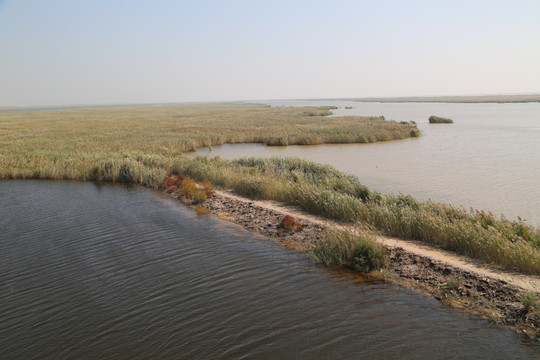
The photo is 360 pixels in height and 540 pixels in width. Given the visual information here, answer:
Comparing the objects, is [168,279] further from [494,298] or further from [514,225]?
[514,225]

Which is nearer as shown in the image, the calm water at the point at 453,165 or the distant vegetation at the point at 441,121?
the calm water at the point at 453,165

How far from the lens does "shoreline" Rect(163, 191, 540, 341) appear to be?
6551 millimetres

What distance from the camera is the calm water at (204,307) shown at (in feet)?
19.4

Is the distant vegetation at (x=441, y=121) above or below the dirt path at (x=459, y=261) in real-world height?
above

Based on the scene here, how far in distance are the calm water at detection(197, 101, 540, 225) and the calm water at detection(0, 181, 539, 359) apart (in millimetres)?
8692

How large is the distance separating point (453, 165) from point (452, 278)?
725 inches

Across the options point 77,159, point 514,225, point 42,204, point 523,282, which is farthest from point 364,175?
point 77,159

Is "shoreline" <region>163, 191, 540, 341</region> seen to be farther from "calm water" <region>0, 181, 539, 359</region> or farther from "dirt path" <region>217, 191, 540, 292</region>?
"calm water" <region>0, 181, 539, 359</region>

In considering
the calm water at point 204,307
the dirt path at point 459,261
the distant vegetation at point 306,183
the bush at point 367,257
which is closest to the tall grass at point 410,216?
the distant vegetation at point 306,183

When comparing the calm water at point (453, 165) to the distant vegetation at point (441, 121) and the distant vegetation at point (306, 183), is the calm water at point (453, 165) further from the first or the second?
the distant vegetation at point (441, 121)

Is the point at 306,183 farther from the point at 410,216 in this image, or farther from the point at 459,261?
the point at 459,261

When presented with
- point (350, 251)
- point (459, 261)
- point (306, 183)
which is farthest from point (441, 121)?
point (350, 251)

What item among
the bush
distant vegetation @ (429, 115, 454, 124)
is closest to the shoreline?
the bush

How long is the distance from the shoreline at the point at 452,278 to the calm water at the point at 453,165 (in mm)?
6110
